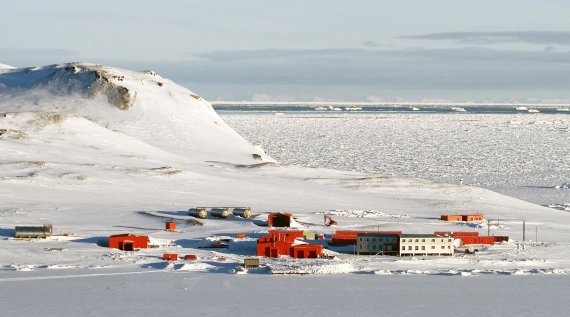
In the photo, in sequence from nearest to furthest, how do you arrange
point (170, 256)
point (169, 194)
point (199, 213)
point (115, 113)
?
point (170, 256), point (199, 213), point (169, 194), point (115, 113)

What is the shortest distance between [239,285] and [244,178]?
23888 millimetres

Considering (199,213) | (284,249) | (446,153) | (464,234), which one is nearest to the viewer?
(284,249)

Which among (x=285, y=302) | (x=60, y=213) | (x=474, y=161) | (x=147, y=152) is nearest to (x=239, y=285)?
(x=285, y=302)

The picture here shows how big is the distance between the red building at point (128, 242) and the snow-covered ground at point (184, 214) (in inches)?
23.0

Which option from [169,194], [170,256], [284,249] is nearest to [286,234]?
[284,249]

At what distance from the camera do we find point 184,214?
41.4 metres

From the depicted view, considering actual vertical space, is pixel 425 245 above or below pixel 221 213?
below

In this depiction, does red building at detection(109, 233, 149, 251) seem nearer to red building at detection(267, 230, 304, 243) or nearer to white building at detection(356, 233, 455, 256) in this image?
red building at detection(267, 230, 304, 243)

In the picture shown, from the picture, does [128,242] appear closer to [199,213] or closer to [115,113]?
[199,213]

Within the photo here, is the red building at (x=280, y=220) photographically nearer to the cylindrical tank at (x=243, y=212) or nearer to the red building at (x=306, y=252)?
the cylindrical tank at (x=243, y=212)

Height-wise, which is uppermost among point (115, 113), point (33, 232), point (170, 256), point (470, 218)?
point (115, 113)

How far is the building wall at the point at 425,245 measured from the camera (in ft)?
114

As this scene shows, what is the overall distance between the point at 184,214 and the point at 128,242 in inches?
277

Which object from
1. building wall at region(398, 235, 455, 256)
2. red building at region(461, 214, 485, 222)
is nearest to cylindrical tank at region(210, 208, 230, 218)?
building wall at region(398, 235, 455, 256)
